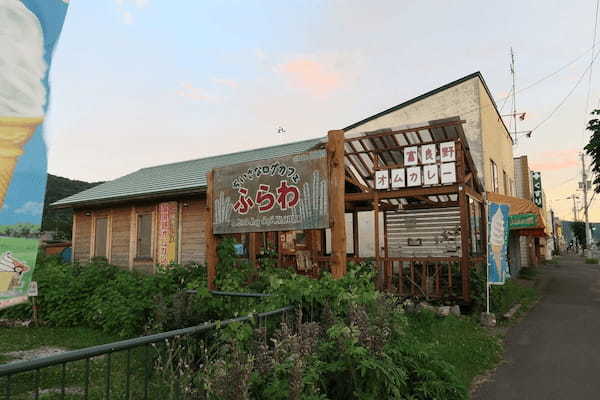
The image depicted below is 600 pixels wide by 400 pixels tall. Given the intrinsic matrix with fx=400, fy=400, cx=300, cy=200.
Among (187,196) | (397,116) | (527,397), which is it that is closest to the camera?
(527,397)

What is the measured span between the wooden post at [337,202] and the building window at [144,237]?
38.9ft

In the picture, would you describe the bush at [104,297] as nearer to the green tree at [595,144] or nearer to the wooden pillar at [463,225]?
the wooden pillar at [463,225]

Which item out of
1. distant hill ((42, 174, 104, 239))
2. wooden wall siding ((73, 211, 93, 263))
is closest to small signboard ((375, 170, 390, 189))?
wooden wall siding ((73, 211, 93, 263))

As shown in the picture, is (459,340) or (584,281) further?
(584,281)

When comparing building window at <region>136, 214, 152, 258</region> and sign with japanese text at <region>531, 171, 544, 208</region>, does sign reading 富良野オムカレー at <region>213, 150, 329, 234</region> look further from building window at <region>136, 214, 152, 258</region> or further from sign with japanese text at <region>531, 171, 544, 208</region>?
sign with japanese text at <region>531, 171, 544, 208</region>

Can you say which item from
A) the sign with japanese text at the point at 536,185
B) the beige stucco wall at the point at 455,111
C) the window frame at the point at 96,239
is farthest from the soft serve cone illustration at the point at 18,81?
the sign with japanese text at the point at 536,185

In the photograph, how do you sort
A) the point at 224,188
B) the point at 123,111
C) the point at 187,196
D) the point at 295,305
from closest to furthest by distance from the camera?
1. the point at 295,305
2. the point at 224,188
3. the point at 123,111
4. the point at 187,196

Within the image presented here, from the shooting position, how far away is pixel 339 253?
19.1 feet

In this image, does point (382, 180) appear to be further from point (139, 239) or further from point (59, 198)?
point (59, 198)

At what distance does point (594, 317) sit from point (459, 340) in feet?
17.3

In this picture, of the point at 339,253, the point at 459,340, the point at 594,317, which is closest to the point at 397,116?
the point at 594,317

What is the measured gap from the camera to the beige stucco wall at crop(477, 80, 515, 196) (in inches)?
630

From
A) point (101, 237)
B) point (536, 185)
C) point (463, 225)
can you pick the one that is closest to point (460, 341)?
point (463, 225)

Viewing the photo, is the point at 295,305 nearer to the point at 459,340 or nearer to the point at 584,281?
the point at 459,340
